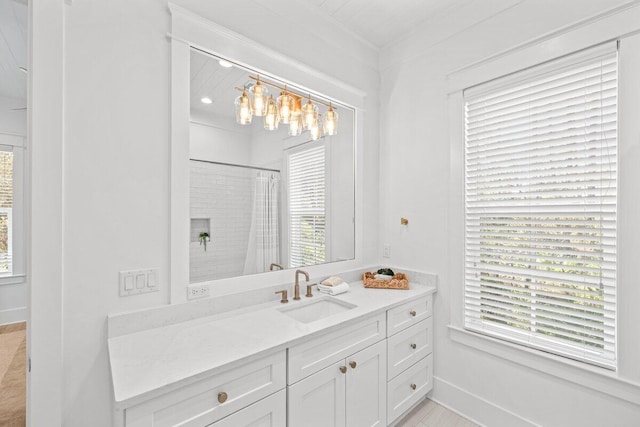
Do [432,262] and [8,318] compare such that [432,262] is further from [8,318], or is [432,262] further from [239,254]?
[8,318]

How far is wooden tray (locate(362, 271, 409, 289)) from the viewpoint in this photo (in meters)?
2.09

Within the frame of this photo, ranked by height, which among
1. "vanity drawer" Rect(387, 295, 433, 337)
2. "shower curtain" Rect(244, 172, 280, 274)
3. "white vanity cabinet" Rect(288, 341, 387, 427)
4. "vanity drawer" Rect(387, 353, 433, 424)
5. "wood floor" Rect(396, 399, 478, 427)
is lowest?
"wood floor" Rect(396, 399, 478, 427)

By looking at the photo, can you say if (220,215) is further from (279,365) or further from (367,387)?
(367,387)

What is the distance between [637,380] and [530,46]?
1801 millimetres

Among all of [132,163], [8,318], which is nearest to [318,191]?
[132,163]

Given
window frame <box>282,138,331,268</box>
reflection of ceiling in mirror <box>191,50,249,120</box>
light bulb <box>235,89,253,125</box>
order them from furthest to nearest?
window frame <box>282,138,331,268</box>, light bulb <box>235,89,253,125</box>, reflection of ceiling in mirror <box>191,50,249,120</box>

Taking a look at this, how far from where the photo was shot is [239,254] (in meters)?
1.73

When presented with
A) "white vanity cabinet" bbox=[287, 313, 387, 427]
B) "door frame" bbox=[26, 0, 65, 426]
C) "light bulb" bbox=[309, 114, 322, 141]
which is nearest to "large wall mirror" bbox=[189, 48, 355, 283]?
"light bulb" bbox=[309, 114, 322, 141]

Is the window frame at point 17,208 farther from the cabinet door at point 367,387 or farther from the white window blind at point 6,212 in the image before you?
the cabinet door at point 367,387

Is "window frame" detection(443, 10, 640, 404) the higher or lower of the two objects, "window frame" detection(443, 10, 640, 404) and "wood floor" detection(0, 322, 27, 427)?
the higher

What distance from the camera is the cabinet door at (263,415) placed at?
1.09 metres

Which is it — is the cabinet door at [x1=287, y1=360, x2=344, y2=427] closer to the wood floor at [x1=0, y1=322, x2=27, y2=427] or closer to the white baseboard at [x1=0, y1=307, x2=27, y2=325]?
the wood floor at [x1=0, y1=322, x2=27, y2=427]

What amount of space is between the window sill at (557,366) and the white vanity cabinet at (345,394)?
689mm

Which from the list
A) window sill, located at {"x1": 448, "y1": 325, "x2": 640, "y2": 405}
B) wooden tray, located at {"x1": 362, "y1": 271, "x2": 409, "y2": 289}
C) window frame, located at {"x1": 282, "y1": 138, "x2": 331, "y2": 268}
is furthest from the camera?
wooden tray, located at {"x1": 362, "y1": 271, "x2": 409, "y2": 289}
